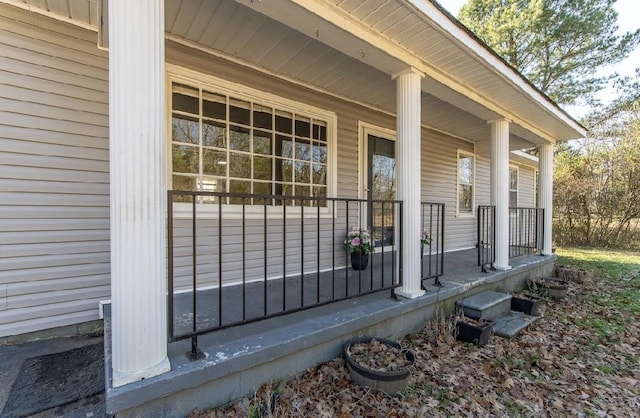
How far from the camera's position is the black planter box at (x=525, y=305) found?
11.4 ft

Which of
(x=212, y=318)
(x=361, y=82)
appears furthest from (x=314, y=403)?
(x=361, y=82)

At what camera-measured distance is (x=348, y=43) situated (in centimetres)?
246

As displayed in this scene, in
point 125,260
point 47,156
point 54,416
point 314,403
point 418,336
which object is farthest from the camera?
point 418,336

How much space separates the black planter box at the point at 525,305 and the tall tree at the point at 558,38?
968 cm

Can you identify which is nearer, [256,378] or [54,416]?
[54,416]

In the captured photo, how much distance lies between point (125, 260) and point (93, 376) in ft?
3.58

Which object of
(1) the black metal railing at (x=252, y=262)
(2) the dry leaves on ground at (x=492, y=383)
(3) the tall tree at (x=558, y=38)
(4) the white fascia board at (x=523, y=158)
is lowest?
(2) the dry leaves on ground at (x=492, y=383)

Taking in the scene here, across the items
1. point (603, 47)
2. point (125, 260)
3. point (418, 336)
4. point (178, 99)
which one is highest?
point (603, 47)

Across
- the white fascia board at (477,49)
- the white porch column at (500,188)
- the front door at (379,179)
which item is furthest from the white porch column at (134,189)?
the white porch column at (500,188)

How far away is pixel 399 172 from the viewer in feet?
9.47

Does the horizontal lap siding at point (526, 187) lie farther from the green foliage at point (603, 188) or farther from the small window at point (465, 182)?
the small window at point (465, 182)

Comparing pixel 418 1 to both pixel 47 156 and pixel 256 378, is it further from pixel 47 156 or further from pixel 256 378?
pixel 47 156

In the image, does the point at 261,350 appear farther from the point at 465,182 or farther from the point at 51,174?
the point at 465,182

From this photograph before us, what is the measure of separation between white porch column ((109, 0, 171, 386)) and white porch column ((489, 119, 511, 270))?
4267mm
